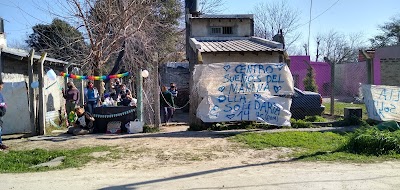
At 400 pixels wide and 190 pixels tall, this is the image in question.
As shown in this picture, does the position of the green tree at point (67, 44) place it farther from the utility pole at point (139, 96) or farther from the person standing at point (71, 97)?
the utility pole at point (139, 96)

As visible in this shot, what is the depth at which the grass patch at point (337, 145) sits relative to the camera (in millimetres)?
7737

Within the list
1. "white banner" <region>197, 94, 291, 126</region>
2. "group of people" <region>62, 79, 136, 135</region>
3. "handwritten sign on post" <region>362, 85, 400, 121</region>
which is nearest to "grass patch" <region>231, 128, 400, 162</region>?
"white banner" <region>197, 94, 291, 126</region>

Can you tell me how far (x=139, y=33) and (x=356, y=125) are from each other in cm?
960

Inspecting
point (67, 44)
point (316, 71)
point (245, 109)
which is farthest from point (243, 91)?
point (316, 71)

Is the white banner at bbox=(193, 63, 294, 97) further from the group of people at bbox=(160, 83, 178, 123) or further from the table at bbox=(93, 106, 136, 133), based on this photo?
the group of people at bbox=(160, 83, 178, 123)

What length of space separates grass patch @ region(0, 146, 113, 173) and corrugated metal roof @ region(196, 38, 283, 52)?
4.53 m

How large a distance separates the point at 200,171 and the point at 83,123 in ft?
17.7

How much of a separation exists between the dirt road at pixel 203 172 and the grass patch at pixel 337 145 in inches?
16.2

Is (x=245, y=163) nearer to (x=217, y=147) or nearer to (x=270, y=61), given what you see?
(x=217, y=147)

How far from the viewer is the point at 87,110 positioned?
11594 mm

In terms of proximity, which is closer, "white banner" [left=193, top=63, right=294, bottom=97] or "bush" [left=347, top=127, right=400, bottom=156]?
"bush" [left=347, top=127, right=400, bottom=156]

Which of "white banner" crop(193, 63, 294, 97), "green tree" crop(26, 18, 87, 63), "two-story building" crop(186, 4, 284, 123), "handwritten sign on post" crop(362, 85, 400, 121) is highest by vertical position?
"green tree" crop(26, 18, 87, 63)

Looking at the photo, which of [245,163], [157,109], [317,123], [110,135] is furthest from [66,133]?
[317,123]

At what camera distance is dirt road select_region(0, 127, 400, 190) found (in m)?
5.89
